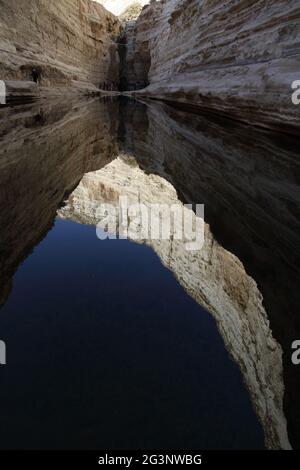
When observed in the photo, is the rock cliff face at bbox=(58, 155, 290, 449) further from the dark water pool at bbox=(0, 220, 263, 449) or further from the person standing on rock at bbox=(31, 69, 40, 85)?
the person standing on rock at bbox=(31, 69, 40, 85)

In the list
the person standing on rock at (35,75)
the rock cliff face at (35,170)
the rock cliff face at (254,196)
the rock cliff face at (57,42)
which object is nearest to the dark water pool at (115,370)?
the rock cliff face at (254,196)

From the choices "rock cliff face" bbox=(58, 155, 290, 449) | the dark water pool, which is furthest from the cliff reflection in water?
the dark water pool

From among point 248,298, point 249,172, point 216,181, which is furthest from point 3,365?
point 249,172

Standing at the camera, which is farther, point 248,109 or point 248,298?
point 248,109
